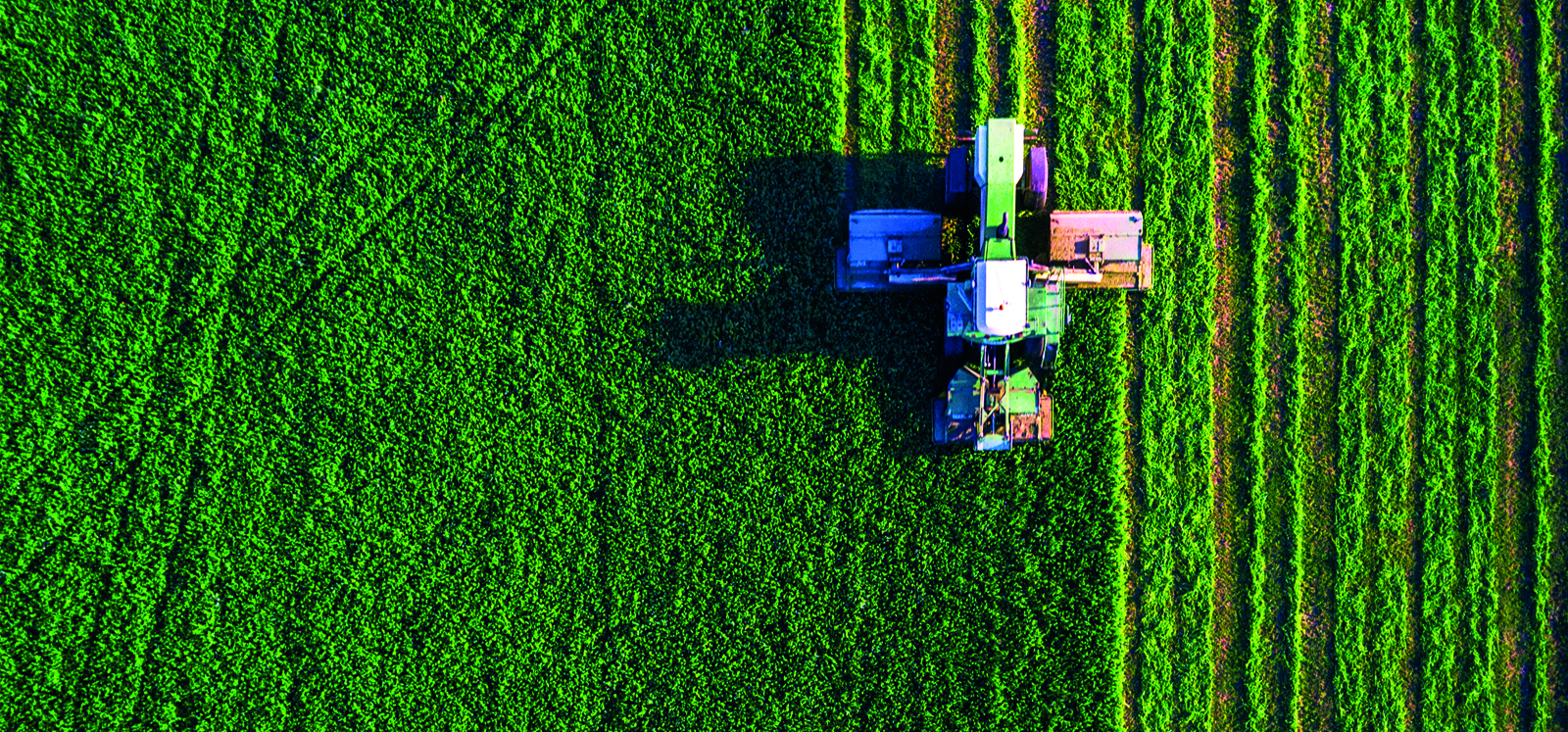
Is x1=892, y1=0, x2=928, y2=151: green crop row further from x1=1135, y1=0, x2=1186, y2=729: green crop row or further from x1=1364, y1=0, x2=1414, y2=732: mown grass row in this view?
x1=1364, y1=0, x2=1414, y2=732: mown grass row

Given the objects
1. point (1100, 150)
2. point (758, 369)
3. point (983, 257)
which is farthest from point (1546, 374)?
point (758, 369)

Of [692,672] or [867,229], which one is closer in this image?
[867,229]

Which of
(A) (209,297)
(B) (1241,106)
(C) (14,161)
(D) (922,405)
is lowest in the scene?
(D) (922,405)

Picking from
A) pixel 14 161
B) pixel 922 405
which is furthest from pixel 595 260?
pixel 14 161

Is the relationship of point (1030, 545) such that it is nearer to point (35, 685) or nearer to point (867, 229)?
point (867, 229)

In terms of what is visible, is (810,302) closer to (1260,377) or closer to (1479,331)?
(1260,377)

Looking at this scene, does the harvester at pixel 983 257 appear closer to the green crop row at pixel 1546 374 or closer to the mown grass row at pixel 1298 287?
the mown grass row at pixel 1298 287

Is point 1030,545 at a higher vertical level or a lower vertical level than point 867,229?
lower
